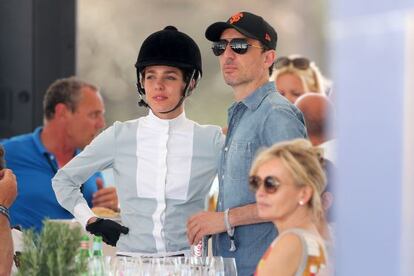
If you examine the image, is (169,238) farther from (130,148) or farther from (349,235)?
(349,235)

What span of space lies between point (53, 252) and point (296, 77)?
4.08m

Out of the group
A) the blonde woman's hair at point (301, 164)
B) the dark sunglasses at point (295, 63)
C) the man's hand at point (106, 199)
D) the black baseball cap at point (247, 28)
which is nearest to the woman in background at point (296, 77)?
the dark sunglasses at point (295, 63)

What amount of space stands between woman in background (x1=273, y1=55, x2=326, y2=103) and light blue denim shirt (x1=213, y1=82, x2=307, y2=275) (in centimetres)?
278

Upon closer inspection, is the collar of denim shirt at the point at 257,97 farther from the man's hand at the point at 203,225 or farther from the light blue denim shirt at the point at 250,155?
the man's hand at the point at 203,225

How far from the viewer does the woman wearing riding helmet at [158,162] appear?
3.96 m

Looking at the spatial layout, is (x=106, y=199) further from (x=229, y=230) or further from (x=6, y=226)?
(x=229, y=230)

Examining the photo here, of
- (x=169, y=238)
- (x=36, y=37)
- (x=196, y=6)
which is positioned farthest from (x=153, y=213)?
(x=196, y=6)

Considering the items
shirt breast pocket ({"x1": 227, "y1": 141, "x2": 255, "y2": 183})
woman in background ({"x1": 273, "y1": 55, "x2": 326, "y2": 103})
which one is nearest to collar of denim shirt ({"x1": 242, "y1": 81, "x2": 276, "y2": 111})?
shirt breast pocket ({"x1": 227, "y1": 141, "x2": 255, "y2": 183})

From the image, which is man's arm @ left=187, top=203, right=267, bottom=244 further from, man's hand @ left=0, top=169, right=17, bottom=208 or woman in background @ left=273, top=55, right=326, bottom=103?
woman in background @ left=273, top=55, right=326, bottom=103

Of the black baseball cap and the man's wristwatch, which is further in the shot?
the black baseball cap

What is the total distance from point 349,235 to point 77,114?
14.7 ft

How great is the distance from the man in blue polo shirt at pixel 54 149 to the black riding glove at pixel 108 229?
2.15 metres

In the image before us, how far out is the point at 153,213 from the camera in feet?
13.0

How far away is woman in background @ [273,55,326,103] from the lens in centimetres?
676
